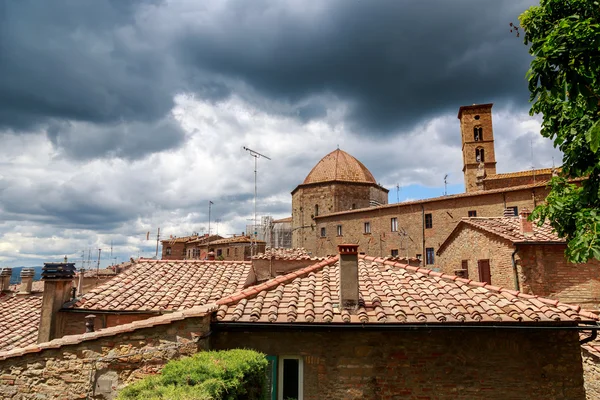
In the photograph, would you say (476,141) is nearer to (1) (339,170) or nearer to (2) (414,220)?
(1) (339,170)

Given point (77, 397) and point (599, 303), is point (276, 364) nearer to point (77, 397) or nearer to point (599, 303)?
point (77, 397)

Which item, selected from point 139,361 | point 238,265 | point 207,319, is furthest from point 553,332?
point 238,265

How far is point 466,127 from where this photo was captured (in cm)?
4816

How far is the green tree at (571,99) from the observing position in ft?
19.9

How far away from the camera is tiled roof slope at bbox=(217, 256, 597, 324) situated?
7031 mm

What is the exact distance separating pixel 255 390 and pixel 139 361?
2.26 meters

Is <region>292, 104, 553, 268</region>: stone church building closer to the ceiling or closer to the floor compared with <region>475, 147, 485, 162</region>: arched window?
closer to the floor

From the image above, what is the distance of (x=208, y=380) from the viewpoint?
4668 mm

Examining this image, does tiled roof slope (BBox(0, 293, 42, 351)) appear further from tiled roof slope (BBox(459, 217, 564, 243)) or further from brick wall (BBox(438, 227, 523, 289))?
tiled roof slope (BBox(459, 217, 564, 243))

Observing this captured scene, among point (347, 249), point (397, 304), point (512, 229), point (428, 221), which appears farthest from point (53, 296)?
point (428, 221)

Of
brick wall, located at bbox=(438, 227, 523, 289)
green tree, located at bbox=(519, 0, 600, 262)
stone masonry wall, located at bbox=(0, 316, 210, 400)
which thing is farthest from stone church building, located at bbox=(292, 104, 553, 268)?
stone masonry wall, located at bbox=(0, 316, 210, 400)

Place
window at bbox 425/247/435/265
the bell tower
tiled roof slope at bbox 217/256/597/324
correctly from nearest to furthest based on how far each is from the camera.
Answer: tiled roof slope at bbox 217/256/597/324, window at bbox 425/247/435/265, the bell tower

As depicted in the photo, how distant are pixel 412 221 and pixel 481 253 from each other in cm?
1756

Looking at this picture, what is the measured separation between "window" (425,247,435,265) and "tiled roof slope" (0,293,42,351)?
29452 mm
